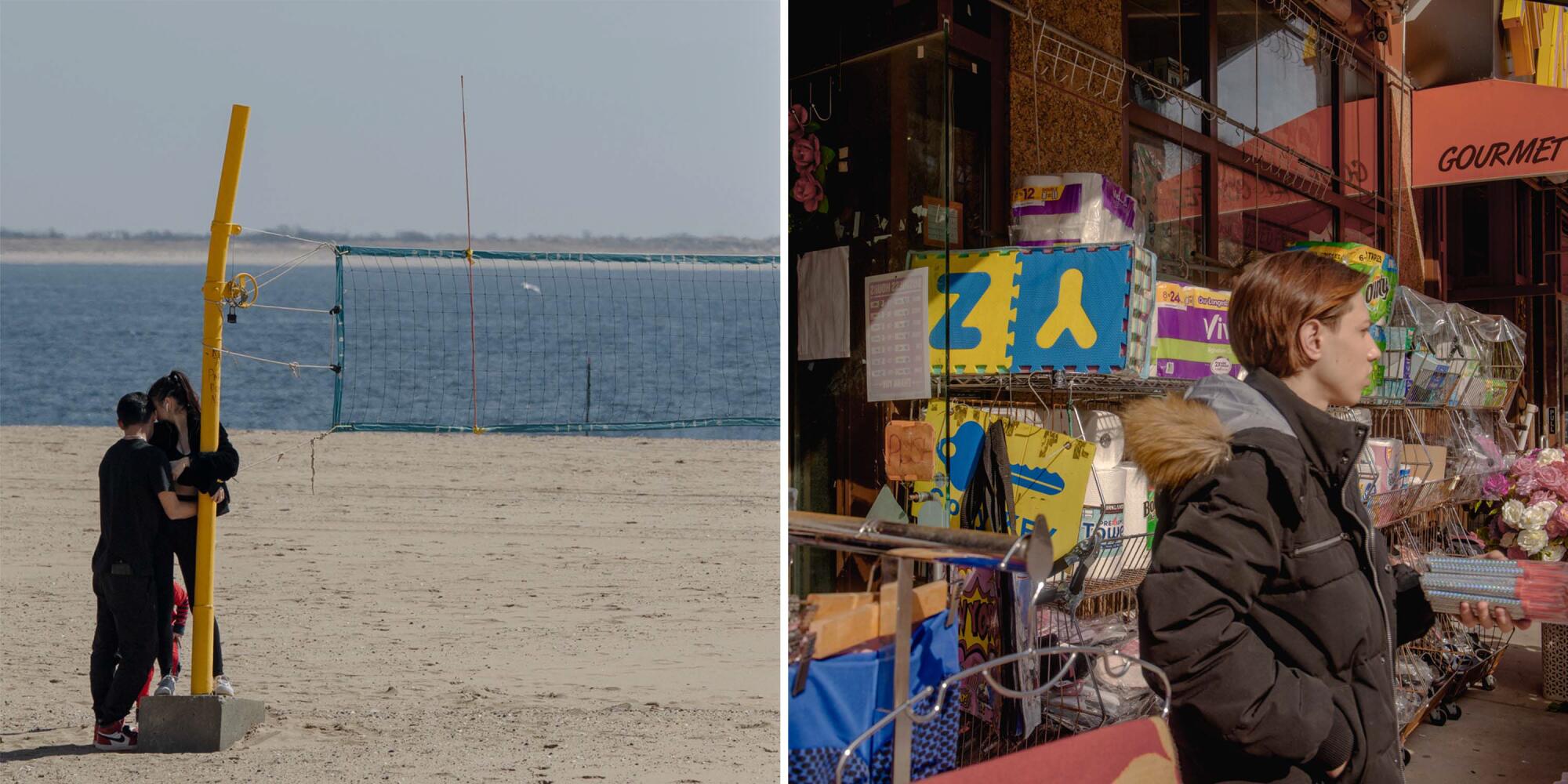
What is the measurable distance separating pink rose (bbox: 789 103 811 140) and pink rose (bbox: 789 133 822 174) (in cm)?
2

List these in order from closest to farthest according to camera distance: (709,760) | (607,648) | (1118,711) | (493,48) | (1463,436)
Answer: (1118,711) < (1463,436) < (709,760) < (607,648) < (493,48)

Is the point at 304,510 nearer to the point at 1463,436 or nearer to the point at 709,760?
the point at 709,760

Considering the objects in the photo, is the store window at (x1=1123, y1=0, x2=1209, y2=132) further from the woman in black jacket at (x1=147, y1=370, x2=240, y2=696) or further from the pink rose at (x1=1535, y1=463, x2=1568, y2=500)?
the woman in black jacket at (x1=147, y1=370, x2=240, y2=696)

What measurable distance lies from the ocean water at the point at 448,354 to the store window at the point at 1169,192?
22757 millimetres

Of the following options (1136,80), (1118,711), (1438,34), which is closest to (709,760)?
(1118,711)

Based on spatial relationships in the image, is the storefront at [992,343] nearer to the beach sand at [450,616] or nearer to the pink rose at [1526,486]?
the pink rose at [1526,486]

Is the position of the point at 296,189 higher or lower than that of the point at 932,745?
higher

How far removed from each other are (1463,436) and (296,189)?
258ft

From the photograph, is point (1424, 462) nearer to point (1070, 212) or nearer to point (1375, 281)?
point (1375, 281)

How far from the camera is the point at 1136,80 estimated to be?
4.21 meters

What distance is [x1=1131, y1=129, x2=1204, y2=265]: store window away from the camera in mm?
4250

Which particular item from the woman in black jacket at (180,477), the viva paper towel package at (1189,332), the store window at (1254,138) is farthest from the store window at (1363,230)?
the woman in black jacket at (180,477)

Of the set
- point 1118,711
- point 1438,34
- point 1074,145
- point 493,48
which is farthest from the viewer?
point 493,48

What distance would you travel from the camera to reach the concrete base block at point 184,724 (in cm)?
611
